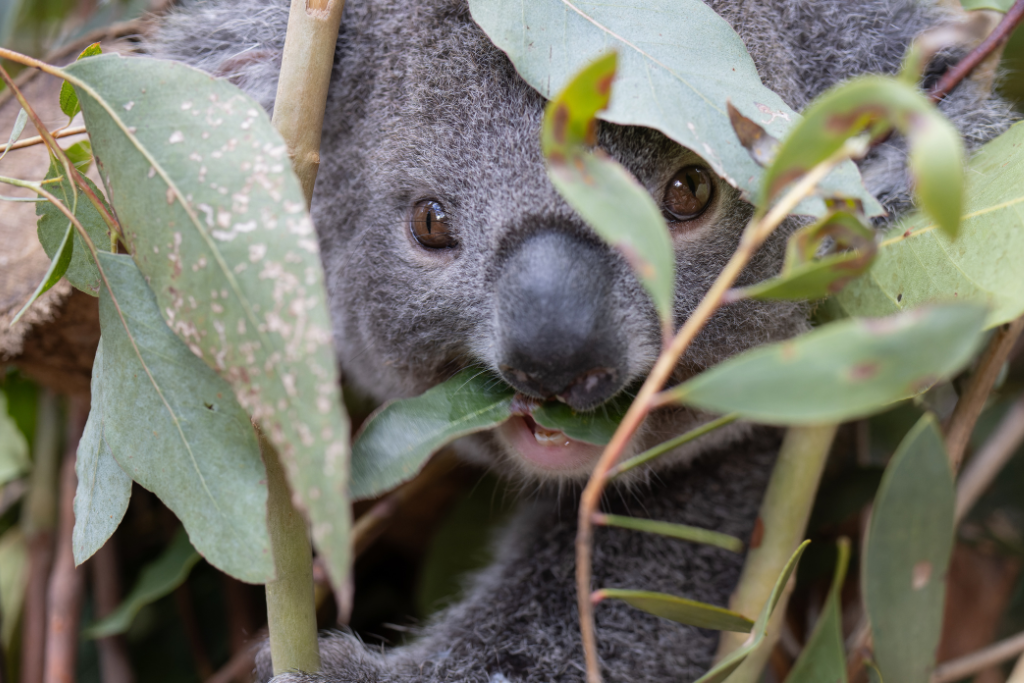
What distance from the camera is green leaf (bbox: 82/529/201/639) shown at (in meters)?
1.87

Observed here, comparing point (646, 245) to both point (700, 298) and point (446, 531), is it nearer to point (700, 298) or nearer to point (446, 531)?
point (700, 298)

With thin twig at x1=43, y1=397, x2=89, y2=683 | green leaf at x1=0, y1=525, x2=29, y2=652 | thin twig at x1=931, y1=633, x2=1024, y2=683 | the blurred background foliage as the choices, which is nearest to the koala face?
thin twig at x1=931, y1=633, x2=1024, y2=683

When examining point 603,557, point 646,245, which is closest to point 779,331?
point 603,557

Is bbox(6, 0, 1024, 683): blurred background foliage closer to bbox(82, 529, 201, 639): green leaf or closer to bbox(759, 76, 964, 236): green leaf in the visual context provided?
bbox(82, 529, 201, 639): green leaf

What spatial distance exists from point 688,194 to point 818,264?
23.1 inches

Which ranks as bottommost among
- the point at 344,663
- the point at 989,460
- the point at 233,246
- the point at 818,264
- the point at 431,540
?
the point at 431,540

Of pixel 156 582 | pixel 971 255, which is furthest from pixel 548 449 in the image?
pixel 156 582

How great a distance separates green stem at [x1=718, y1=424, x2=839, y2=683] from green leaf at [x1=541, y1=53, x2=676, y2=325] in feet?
2.83

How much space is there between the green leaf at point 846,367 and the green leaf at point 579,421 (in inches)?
21.4

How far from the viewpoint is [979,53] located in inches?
53.6

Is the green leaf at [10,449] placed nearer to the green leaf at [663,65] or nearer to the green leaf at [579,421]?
the green leaf at [579,421]

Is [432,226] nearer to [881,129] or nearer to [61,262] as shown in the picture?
[61,262]

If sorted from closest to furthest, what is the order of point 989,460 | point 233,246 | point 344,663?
point 233,246 < point 344,663 < point 989,460

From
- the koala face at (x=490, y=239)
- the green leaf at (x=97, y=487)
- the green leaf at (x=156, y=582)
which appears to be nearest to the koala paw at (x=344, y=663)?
the green leaf at (x=156, y=582)
